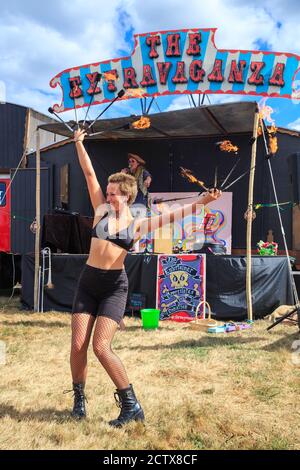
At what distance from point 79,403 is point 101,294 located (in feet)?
2.55

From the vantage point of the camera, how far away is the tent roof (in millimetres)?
7547

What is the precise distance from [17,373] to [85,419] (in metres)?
1.43

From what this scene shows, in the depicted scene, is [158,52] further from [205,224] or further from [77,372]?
[77,372]

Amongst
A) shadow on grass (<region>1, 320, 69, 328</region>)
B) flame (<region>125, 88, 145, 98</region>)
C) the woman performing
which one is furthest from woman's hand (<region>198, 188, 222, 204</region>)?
flame (<region>125, 88, 145, 98</region>)

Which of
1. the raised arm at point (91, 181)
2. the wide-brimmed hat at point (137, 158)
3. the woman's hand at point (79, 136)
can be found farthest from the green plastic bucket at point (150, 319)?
the wide-brimmed hat at point (137, 158)

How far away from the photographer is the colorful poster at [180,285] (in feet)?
22.0

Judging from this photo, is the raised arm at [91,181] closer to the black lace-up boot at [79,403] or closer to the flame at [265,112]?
the black lace-up boot at [79,403]

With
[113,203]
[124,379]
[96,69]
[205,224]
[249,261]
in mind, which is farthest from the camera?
[205,224]

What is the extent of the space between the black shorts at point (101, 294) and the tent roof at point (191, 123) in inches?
174

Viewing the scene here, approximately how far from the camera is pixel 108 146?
10625 millimetres

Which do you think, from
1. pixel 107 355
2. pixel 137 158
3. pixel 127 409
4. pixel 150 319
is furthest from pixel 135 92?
pixel 127 409

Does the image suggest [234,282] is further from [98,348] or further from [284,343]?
[98,348]

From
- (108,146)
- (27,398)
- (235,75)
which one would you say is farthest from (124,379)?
(108,146)

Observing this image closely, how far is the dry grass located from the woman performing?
0.24 metres
